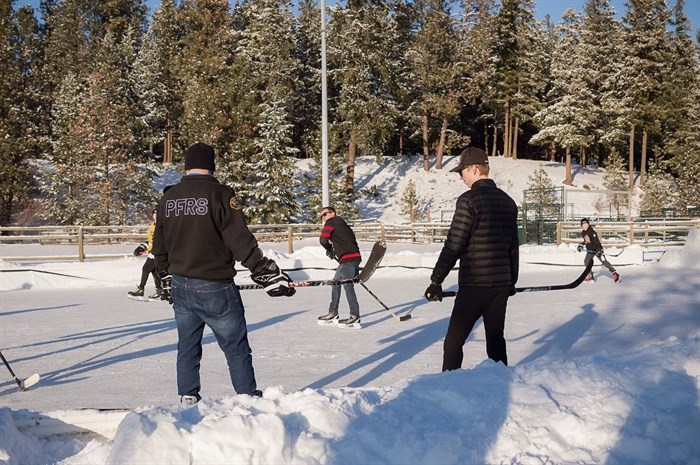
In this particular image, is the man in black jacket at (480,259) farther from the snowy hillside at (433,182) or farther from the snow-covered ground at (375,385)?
the snowy hillside at (433,182)

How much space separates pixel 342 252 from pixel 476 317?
494 centimetres

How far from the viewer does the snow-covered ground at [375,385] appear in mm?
3119

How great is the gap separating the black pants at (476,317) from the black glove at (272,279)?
44.1 inches

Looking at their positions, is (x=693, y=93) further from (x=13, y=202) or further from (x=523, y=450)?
(x=523, y=450)

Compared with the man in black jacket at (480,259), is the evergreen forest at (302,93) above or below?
above

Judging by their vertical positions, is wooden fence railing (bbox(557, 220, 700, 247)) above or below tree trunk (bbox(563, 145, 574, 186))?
below

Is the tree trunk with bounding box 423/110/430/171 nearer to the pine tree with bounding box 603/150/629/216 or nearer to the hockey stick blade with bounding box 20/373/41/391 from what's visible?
the pine tree with bounding box 603/150/629/216

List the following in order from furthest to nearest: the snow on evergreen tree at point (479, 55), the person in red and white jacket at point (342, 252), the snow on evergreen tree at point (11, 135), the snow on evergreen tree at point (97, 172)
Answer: the snow on evergreen tree at point (479, 55)
the snow on evergreen tree at point (97, 172)
the snow on evergreen tree at point (11, 135)
the person in red and white jacket at point (342, 252)

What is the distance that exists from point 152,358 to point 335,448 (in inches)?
190

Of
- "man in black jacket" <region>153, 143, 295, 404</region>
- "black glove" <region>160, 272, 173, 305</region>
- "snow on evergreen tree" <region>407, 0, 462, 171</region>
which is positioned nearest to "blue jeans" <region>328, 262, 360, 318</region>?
"black glove" <region>160, 272, 173, 305</region>

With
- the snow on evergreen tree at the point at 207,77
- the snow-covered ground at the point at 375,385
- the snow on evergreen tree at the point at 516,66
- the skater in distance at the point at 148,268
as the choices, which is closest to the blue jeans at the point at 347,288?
the snow-covered ground at the point at 375,385

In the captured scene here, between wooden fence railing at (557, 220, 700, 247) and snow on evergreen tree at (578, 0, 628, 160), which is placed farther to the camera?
snow on evergreen tree at (578, 0, 628, 160)

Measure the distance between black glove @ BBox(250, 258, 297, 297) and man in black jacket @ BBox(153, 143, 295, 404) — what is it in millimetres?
15

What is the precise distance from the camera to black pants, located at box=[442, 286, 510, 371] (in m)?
4.58
